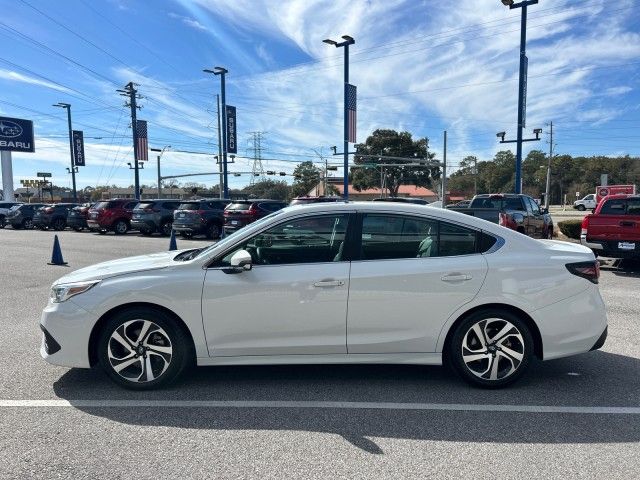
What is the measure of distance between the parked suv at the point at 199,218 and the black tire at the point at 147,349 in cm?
1643

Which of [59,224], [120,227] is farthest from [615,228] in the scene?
[59,224]

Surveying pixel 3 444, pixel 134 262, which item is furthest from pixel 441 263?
pixel 3 444

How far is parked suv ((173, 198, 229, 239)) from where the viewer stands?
2027 cm

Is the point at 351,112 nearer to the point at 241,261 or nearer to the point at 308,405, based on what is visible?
the point at 241,261

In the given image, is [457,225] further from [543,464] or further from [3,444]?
[3,444]

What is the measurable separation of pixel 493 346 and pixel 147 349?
113 inches

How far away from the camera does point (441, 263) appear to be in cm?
410

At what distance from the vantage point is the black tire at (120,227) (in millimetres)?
24523

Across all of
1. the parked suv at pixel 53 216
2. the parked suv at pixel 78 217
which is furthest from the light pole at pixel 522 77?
the parked suv at pixel 53 216

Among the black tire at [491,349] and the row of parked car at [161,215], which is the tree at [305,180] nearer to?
the row of parked car at [161,215]

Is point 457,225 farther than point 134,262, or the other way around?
point 134,262

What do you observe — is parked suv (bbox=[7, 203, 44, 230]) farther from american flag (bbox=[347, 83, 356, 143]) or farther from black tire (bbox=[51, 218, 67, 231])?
american flag (bbox=[347, 83, 356, 143])

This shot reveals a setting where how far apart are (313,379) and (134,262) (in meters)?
1.95

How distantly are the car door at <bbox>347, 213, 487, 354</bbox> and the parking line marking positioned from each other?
1.46 feet
